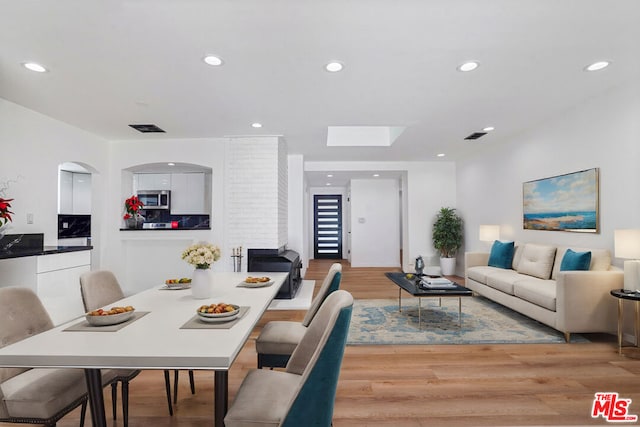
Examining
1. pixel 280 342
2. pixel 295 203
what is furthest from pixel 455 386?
pixel 295 203

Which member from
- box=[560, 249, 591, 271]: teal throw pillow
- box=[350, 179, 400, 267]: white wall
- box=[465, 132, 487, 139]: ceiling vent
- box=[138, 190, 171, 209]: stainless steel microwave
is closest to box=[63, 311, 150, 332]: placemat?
box=[560, 249, 591, 271]: teal throw pillow

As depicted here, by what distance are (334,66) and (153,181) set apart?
6050mm

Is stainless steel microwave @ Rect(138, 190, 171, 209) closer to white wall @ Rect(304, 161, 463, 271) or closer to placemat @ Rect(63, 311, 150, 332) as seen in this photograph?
white wall @ Rect(304, 161, 463, 271)

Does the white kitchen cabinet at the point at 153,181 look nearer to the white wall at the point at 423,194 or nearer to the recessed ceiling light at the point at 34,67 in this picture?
the white wall at the point at 423,194

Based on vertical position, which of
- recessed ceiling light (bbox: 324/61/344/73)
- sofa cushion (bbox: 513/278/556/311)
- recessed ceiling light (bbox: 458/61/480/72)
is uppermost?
recessed ceiling light (bbox: 324/61/344/73)

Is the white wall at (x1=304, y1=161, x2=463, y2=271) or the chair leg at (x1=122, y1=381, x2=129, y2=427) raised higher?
the white wall at (x1=304, y1=161, x2=463, y2=271)

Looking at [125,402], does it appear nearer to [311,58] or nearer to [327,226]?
[311,58]

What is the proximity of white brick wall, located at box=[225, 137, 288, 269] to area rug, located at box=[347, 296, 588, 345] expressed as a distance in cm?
178

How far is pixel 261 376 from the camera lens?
160 centimetres

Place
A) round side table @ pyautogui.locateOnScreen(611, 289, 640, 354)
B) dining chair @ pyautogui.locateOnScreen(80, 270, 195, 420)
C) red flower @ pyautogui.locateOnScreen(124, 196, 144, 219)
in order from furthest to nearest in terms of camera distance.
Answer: red flower @ pyautogui.locateOnScreen(124, 196, 144, 219) < round side table @ pyautogui.locateOnScreen(611, 289, 640, 354) < dining chair @ pyautogui.locateOnScreen(80, 270, 195, 420)

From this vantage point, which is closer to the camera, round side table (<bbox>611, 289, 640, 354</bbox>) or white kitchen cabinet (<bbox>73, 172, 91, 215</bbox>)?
round side table (<bbox>611, 289, 640, 354</bbox>)

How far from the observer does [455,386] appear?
2.42m

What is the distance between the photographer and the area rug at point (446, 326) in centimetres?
332

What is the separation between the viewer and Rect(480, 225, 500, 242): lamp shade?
18.0 feet
